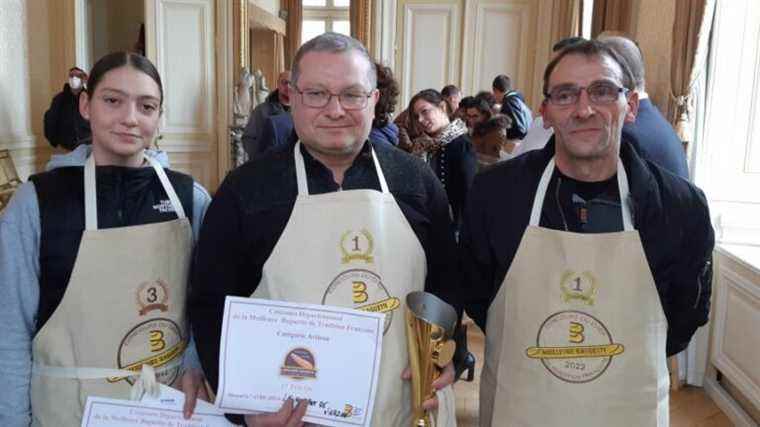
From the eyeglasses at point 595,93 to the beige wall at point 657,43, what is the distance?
2.58m

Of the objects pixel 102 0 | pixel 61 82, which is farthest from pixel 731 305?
pixel 102 0

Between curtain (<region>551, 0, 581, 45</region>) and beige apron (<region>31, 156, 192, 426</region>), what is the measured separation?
6.48 m

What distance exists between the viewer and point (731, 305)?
3180 mm

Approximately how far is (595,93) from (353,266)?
0.64 metres

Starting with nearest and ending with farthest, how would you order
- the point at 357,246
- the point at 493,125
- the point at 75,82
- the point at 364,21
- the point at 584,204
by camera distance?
the point at 357,246, the point at 584,204, the point at 493,125, the point at 75,82, the point at 364,21

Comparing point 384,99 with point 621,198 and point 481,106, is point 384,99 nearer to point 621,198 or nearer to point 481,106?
point 621,198

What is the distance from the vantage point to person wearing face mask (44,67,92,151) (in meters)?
5.12

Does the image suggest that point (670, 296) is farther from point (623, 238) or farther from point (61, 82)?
point (61, 82)

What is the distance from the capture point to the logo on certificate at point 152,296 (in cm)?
144

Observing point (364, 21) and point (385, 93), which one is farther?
point (364, 21)

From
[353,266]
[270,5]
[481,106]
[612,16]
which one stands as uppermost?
[270,5]

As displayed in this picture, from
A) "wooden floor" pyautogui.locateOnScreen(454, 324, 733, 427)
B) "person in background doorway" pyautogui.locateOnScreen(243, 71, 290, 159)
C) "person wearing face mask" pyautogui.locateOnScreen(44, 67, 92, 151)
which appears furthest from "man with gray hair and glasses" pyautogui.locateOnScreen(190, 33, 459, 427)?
"person wearing face mask" pyautogui.locateOnScreen(44, 67, 92, 151)

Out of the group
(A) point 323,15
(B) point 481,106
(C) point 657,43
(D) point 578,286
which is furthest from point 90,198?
(A) point 323,15

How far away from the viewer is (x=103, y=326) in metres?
1.41
